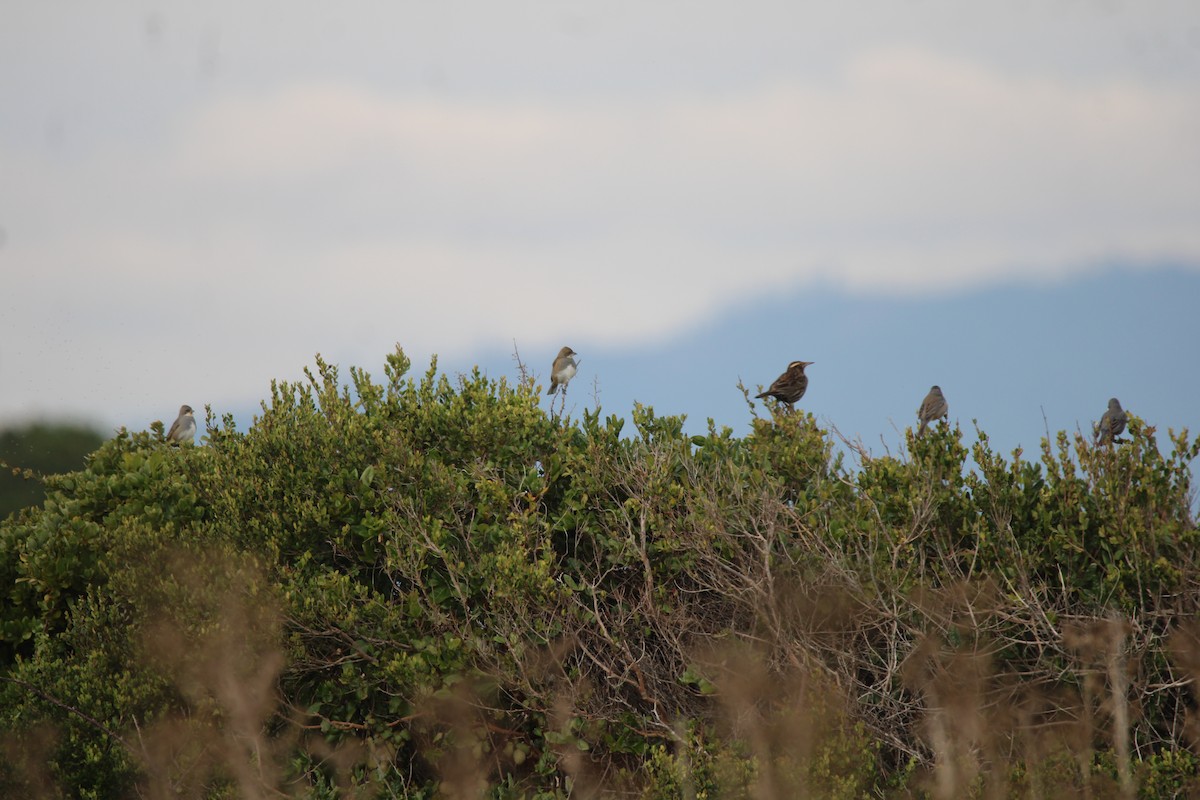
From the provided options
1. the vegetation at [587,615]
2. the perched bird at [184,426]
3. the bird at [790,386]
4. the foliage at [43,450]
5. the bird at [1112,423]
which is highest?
the foliage at [43,450]

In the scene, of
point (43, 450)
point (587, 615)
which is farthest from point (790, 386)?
point (43, 450)

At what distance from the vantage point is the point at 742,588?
1117 centimetres

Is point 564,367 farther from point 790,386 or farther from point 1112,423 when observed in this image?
point 1112,423

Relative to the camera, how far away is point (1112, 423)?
1302 centimetres

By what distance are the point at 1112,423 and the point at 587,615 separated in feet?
19.6

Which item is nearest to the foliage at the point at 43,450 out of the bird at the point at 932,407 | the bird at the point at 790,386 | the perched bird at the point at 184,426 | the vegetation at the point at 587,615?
the perched bird at the point at 184,426

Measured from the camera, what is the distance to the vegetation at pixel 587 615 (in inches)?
424

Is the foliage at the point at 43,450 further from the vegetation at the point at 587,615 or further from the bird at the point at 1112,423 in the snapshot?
the bird at the point at 1112,423

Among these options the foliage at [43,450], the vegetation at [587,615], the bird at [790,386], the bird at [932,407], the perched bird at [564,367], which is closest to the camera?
the vegetation at [587,615]

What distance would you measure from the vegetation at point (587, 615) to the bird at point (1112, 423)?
27 centimetres

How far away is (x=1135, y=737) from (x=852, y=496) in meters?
3.26

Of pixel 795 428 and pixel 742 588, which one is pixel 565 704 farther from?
pixel 795 428

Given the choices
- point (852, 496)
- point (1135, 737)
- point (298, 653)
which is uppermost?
point (852, 496)

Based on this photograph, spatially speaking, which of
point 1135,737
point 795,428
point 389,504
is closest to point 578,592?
point 389,504
